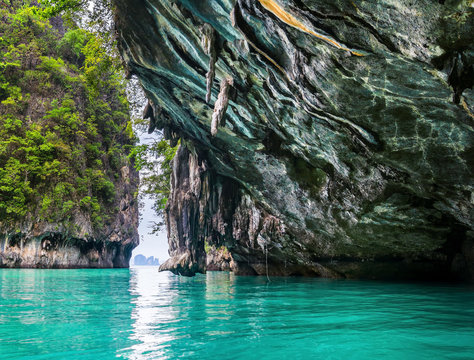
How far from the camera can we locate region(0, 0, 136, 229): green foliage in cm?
2539

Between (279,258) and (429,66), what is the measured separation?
11862mm

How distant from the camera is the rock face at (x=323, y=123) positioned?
493 cm

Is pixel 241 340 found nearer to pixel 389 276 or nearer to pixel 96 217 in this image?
pixel 389 276

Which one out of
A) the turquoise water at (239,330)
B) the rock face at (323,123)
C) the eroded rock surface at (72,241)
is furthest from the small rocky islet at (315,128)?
the eroded rock surface at (72,241)

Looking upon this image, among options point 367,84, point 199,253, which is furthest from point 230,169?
point 367,84

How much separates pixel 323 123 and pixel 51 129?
27.6 m

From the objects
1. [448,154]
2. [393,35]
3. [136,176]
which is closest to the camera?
[393,35]

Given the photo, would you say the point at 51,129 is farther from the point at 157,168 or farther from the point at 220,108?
the point at 220,108

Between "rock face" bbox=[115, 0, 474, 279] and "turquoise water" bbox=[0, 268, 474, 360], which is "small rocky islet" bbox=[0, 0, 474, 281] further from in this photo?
"turquoise water" bbox=[0, 268, 474, 360]

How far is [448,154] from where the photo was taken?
254 inches

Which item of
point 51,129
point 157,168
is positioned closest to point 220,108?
point 157,168

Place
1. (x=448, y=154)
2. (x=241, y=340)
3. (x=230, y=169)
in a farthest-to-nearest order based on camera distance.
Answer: (x=230, y=169) < (x=448, y=154) < (x=241, y=340)

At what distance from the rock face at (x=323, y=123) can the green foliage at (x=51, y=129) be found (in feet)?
47.0

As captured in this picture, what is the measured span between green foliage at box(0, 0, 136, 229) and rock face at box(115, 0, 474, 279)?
14.3 metres
